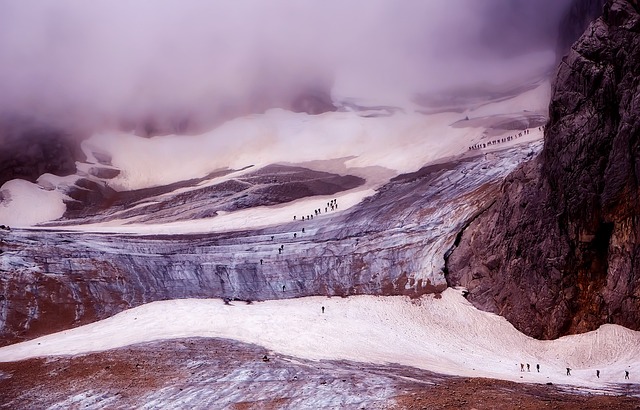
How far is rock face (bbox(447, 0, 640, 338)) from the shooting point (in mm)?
37719

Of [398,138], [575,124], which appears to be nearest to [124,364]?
[575,124]

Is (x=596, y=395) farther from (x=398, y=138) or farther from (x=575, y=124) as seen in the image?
(x=398, y=138)

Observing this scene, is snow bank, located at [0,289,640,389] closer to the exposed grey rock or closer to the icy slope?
the exposed grey rock

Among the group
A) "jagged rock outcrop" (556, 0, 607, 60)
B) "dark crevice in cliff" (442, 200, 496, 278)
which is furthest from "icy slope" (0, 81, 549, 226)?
"dark crevice in cliff" (442, 200, 496, 278)

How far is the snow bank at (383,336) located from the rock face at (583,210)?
1.80 metres

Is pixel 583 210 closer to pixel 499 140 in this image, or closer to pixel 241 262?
pixel 241 262

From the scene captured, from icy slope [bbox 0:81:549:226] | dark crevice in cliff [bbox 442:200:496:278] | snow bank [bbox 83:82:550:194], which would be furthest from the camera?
snow bank [bbox 83:82:550:194]

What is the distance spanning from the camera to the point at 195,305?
45969 millimetres

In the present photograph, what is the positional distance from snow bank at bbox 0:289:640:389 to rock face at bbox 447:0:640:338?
5.91 feet

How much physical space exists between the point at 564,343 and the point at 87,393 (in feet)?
90.6

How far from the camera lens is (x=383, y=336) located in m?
39.8

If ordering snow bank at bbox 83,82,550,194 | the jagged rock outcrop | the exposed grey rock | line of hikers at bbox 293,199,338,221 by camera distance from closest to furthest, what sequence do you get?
the exposed grey rock → line of hikers at bbox 293,199,338,221 → the jagged rock outcrop → snow bank at bbox 83,82,550,194

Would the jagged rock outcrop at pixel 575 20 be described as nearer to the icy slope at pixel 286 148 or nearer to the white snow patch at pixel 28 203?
the icy slope at pixel 286 148

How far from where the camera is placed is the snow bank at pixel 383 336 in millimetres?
33969
